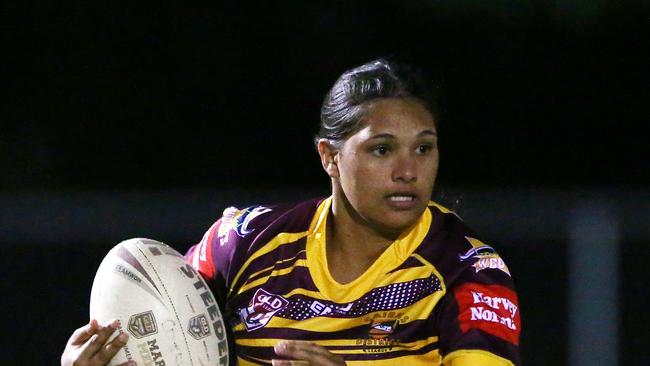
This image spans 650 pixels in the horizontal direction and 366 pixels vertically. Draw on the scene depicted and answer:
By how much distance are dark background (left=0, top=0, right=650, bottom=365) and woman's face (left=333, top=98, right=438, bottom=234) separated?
227 cm

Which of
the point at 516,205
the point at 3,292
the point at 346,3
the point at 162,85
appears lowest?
the point at 3,292

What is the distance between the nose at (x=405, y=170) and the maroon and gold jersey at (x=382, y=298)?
0.18 metres

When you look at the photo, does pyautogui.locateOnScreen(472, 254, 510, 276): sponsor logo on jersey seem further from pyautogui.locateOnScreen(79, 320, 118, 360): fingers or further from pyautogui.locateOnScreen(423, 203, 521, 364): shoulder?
pyautogui.locateOnScreen(79, 320, 118, 360): fingers

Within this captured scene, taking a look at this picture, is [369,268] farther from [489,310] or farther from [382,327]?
[489,310]

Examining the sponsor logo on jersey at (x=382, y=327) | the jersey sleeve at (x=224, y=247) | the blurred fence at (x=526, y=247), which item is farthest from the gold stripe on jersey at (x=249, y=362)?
the blurred fence at (x=526, y=247)

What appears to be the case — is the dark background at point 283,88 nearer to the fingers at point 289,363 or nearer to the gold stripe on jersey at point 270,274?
the gold stripe on jersey at point 270,274

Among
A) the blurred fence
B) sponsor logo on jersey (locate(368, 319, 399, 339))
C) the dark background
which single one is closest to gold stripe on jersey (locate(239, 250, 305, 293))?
sponsor logo on jersey (locate(368, 319, 399, 339))

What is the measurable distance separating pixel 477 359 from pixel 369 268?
1.08ft

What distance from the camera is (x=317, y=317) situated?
2299mm

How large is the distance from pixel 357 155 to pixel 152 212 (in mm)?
1437

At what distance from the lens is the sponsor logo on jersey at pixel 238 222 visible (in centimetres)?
247

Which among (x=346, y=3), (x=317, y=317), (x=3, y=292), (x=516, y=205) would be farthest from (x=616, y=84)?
(x=317, y=317)

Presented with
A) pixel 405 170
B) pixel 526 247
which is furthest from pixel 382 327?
pixel 526 247

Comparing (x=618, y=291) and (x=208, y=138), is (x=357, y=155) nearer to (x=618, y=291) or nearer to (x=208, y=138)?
(x=618, y=291)
